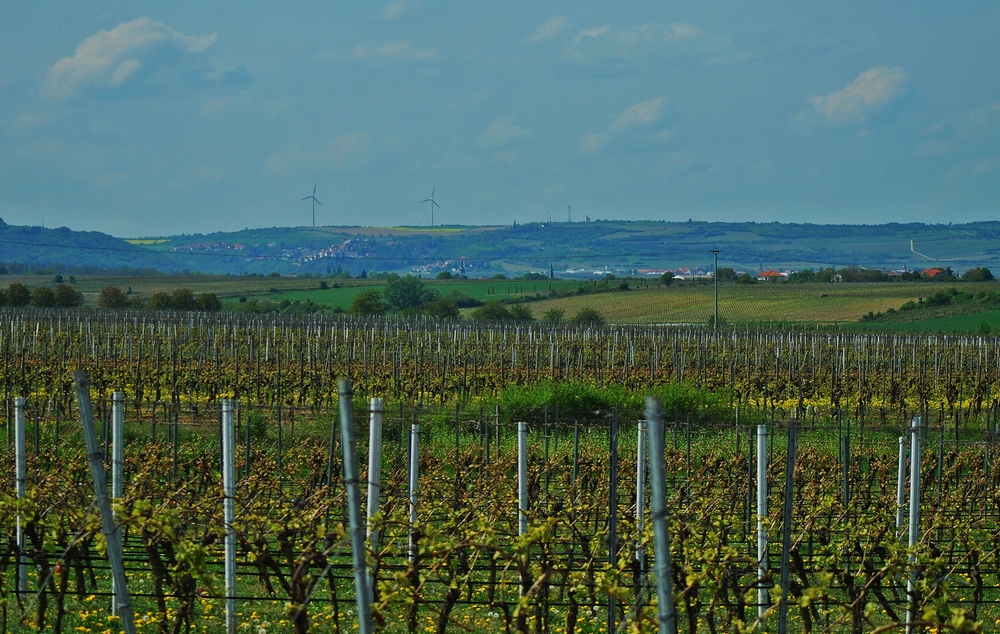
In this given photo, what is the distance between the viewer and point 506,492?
10609 mm

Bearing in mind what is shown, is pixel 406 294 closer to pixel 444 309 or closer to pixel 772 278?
pixel 444 309

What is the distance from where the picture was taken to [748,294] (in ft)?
298

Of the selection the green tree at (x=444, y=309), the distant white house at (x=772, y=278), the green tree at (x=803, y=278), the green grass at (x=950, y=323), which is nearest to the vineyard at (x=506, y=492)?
the green grass at (x=950, y=323)

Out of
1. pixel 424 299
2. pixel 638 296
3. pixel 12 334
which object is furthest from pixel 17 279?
pixel 12 334

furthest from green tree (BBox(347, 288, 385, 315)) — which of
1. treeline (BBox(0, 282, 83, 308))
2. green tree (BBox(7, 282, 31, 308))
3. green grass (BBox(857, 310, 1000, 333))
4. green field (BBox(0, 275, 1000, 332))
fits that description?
green grass (BBox(857, 310, 1000, 333))

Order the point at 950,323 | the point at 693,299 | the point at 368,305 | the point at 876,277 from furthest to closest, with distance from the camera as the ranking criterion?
the point at 876,277
the point at 693,299
the point at 368,305
the point at 950,323

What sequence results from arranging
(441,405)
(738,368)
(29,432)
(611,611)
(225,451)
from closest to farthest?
1. (611,611)
2. (225,451)
3. (29,432)
4. (441,405)
5. (738,368)

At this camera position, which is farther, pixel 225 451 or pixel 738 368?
pixel 738 368

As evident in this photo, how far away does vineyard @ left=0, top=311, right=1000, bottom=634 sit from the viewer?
21.8 ft

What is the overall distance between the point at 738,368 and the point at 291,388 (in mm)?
12630

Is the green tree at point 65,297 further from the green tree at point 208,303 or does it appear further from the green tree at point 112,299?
the green tree at point 208,303

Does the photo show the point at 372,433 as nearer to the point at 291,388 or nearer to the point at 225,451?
the point at 225,451

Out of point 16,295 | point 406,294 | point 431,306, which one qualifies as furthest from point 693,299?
point 16,295

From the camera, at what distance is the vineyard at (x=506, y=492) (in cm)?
663
